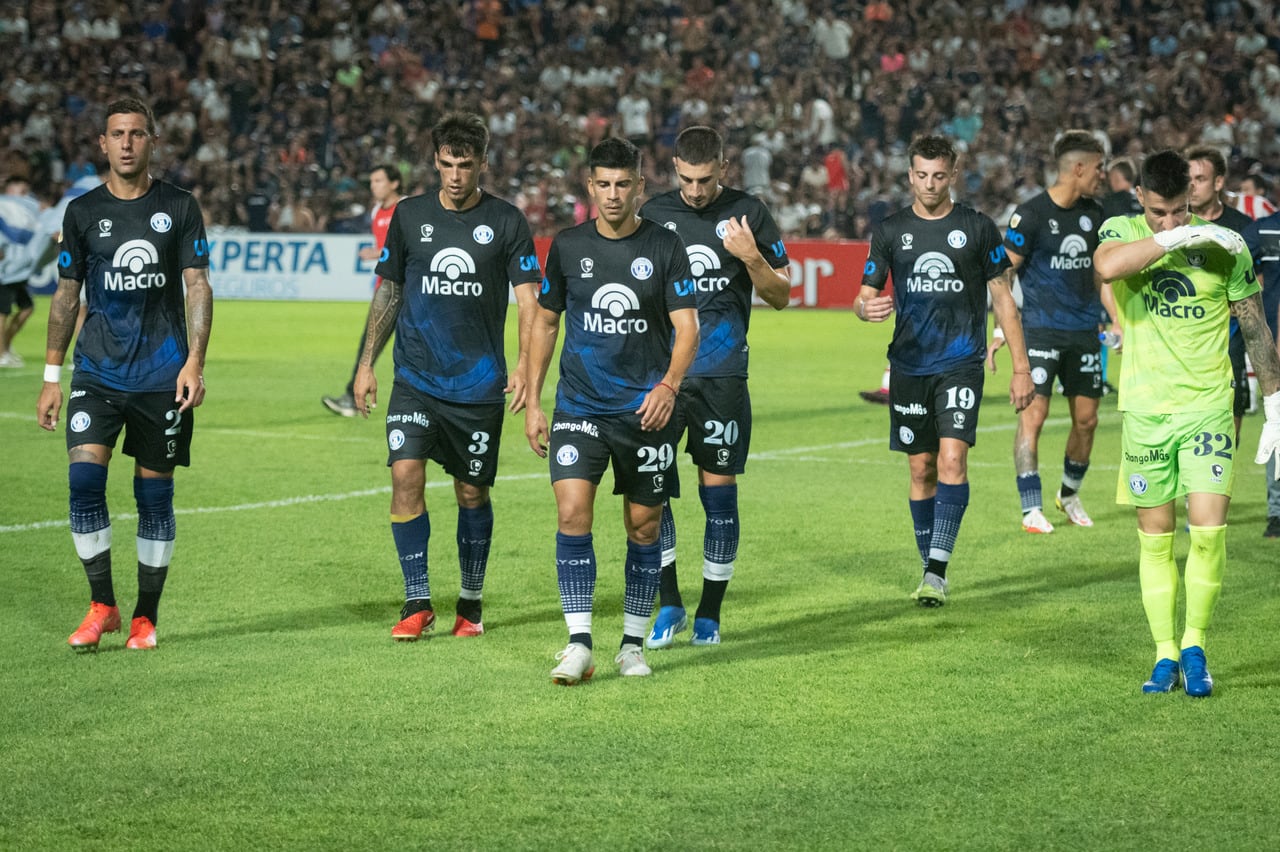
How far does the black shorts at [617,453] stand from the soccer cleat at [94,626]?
2.11 m

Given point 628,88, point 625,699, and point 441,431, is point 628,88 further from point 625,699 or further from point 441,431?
point 625,699

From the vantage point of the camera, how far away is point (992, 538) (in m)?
9.90

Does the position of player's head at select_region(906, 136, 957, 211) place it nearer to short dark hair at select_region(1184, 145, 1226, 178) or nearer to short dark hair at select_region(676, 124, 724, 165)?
short dark hair at select_region(676, 124, 724, 165)

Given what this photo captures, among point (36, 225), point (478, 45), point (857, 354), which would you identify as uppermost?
point (478, 45)

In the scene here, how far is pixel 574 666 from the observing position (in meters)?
6.47

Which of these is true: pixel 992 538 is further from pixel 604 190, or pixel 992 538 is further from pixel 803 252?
pixel 803 252

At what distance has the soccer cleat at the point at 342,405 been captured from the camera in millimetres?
15609

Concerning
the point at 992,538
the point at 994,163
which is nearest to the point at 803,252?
the point at 994,163

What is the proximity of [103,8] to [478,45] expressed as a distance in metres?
8.31

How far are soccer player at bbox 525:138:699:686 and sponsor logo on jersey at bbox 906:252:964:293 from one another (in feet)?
6.93

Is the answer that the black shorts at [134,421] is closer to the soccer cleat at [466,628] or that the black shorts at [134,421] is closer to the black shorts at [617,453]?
the soccer cleat at [466,628]

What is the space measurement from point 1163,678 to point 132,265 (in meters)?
4.41

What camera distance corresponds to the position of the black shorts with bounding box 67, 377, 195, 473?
7082 mm

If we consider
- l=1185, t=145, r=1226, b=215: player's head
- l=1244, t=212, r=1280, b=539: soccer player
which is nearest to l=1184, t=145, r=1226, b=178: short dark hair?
l=1185, t=145, r=1226, b=215: player's head
